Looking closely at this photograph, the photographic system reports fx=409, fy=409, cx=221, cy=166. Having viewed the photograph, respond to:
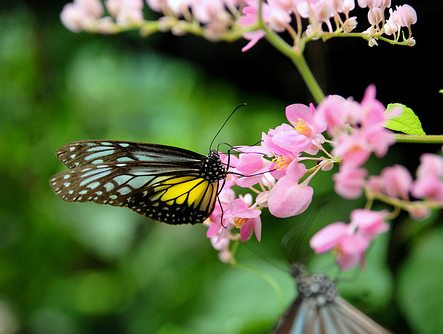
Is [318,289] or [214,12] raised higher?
[214,12]

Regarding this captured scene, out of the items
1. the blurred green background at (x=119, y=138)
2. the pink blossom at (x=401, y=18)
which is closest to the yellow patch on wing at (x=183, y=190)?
the pink blossom at (x=401, y=18)

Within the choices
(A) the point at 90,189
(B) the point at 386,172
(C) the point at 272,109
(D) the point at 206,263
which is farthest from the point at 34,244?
(B) the point at 386,172

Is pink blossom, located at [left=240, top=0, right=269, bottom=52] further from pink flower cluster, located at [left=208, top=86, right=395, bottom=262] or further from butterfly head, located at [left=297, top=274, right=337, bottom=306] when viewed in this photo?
butterfly head, located at [left=297, top=274, right=337, bottom=306]

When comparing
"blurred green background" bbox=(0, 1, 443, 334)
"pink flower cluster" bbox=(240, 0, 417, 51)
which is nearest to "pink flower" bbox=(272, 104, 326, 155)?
"pink flower cluster" bbox=(240, 0, 417, 51)

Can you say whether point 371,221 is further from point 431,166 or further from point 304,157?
point 304,157

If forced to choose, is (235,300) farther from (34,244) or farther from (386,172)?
(386,172)

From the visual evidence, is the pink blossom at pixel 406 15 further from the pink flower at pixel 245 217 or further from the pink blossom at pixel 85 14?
the pink blossom at pixel 85 14

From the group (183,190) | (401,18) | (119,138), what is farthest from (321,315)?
(119,138)
